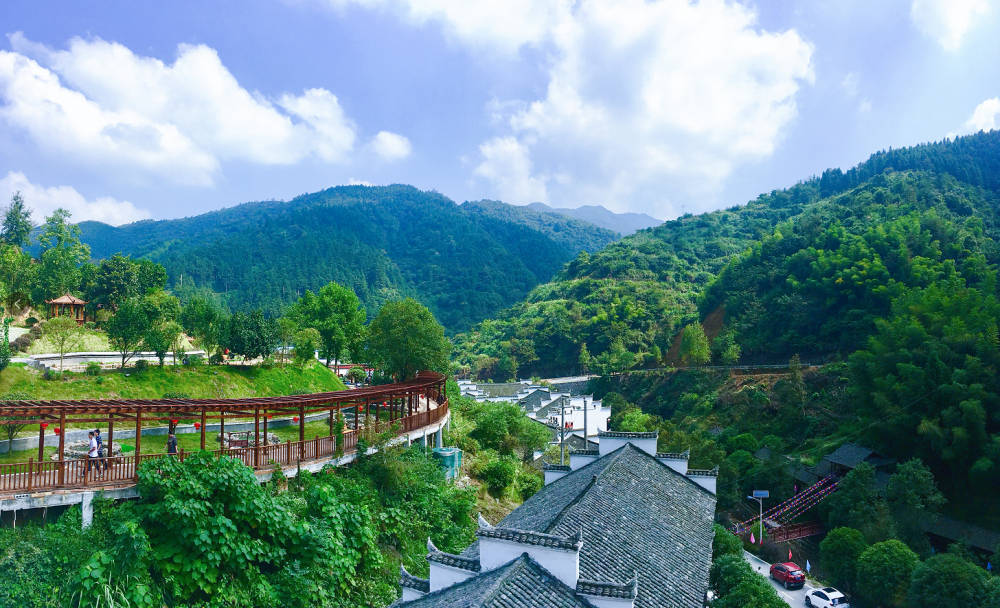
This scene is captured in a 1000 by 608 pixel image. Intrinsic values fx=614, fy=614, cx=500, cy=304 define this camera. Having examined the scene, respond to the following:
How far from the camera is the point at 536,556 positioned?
312 inches

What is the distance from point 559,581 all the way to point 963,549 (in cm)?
2308

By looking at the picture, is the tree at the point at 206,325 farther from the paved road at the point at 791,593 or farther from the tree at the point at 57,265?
the paved road at the point at 791,593

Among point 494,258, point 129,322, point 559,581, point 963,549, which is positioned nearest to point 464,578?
point 559,581

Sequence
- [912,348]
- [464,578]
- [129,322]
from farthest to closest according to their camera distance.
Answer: [912,348]
[129,322]
[464,578]

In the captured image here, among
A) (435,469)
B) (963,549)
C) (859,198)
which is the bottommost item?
(963,549)

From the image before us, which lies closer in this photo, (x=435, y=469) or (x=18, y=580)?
(x=18, y=580)

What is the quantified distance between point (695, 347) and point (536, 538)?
54.0 metres

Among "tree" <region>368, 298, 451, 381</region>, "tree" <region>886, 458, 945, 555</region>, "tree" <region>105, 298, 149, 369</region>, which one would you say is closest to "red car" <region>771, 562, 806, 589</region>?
"tree" <region>886, 458, 945, 555</region>

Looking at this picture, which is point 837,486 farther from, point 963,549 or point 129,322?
point 129,322

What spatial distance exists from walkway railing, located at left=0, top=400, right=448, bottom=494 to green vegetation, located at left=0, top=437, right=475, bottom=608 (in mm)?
524

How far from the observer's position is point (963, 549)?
22.8 metres

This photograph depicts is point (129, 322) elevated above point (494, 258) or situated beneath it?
situated beneath

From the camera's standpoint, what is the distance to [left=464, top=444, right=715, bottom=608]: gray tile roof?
9305 mm

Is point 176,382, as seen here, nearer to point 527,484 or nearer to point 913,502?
point 527,484
